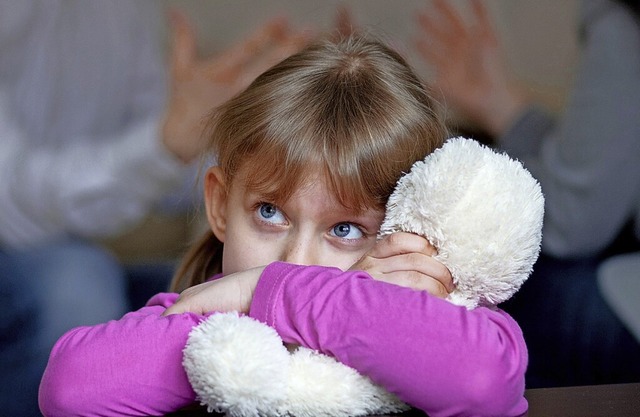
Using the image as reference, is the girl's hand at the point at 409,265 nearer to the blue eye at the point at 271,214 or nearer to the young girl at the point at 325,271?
the young girl at the point at 325,271

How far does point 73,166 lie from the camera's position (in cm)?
201

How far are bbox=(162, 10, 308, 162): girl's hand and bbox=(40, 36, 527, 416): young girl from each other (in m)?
0.95

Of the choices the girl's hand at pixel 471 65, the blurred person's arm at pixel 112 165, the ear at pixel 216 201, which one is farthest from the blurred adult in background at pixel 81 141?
the ear at pixel 216 201

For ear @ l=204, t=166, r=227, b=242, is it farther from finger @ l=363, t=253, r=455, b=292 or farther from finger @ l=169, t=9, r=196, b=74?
finger @ l=169, t=9, r=196, b=74

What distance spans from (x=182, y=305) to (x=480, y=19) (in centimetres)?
160

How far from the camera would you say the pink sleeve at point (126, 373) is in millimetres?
724

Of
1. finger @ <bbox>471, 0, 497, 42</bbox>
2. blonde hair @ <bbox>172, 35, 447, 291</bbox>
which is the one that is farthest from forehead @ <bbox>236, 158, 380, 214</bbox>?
finger @ <bbox>471, 0, 497, 42</bbox>

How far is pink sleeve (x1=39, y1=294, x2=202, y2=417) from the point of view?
0.72m

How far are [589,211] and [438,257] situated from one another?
957 millimetres

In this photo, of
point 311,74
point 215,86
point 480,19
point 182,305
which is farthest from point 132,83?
point 182,305

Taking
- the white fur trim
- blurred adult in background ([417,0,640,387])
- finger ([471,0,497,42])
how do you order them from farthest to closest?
finger ([471,0,497,42]) < blurred adult in background ([417,0,640,387]) < the white fur trim

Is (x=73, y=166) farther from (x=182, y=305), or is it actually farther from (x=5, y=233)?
(x=182, y=305)

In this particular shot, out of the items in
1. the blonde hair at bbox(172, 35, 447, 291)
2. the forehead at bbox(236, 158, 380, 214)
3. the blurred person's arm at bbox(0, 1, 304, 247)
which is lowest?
the blurred person's arm at bbox(0, 1, 304, 247)

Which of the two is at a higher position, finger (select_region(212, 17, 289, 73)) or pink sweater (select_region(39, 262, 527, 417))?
finger (select_region(212, 17, 289, 73))
